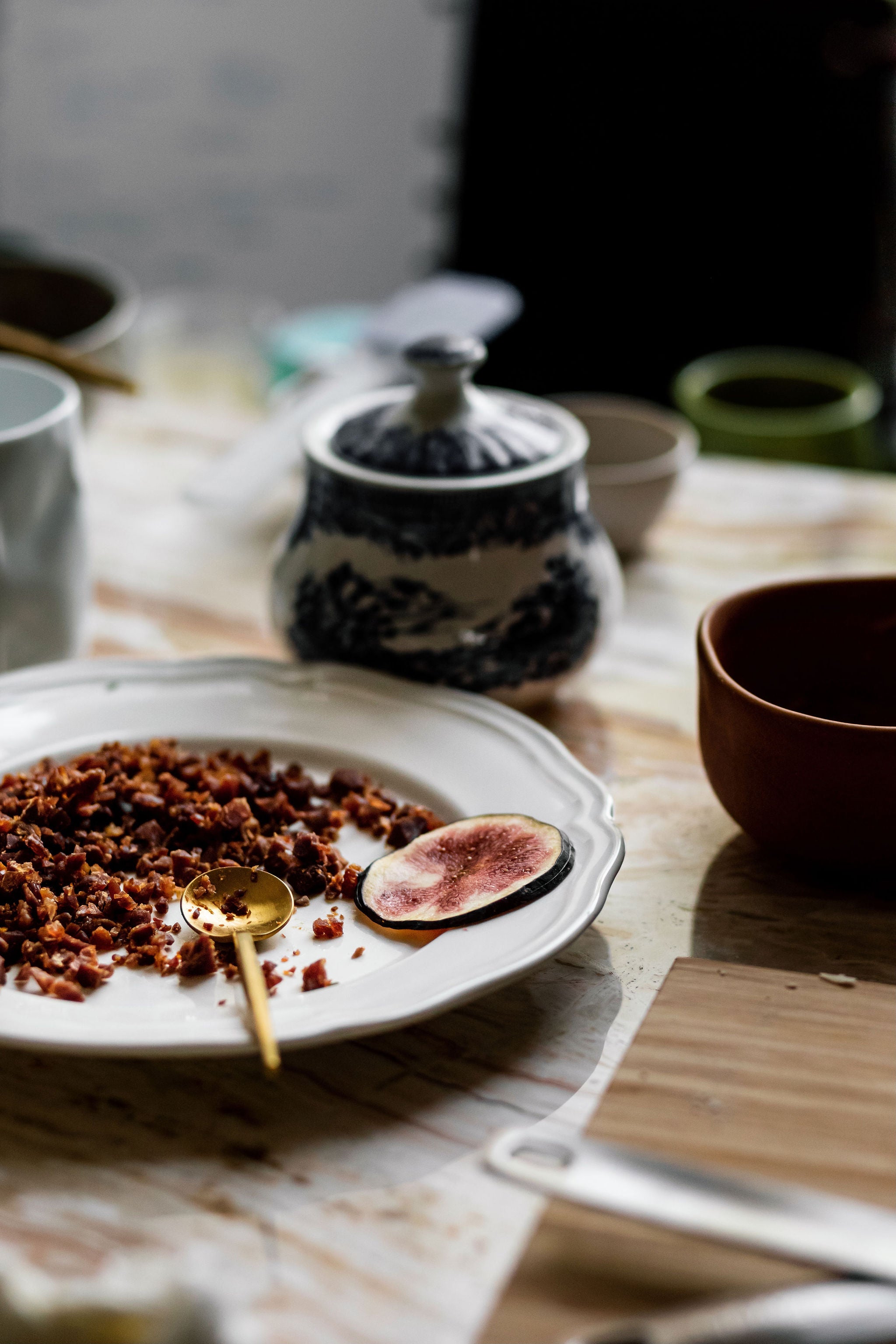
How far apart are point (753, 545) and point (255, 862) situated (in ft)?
2.30

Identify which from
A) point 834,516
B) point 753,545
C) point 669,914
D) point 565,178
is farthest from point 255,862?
point 565,178

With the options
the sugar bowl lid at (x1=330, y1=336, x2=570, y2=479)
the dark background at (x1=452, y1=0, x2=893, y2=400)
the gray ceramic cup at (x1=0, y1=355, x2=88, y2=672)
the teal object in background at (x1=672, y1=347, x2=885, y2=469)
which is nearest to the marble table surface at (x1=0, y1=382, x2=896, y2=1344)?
the sugar bowl lid at (x1=330, y1=336, x2=570, y2=479)

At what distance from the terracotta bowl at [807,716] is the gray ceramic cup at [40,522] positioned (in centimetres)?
46

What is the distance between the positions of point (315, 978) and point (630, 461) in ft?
2.52

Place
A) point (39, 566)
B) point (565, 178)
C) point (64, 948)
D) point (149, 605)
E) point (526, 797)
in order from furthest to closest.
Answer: point (565, 178) → point (149, 605) → point (39, 566) → point (526, 797) → point (64, 948)

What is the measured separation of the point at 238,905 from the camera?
72 centimetres

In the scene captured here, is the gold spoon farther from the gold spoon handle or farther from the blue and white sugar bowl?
the blue and white sugar bowl

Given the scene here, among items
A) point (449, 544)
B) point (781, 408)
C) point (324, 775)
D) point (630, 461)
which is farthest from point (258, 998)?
point (781, 408)

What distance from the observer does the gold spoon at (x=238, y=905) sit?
0.69 m

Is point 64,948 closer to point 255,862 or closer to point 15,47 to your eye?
point 255,862

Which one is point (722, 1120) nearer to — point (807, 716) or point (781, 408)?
point (807, 716)

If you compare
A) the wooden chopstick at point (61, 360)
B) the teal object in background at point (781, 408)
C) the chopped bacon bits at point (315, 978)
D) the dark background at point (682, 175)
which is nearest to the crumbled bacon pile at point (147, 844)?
the chopped bacon bits at point (315, 978)

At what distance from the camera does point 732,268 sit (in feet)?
7.78

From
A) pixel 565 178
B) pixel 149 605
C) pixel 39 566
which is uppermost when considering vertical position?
pixel 565 178
